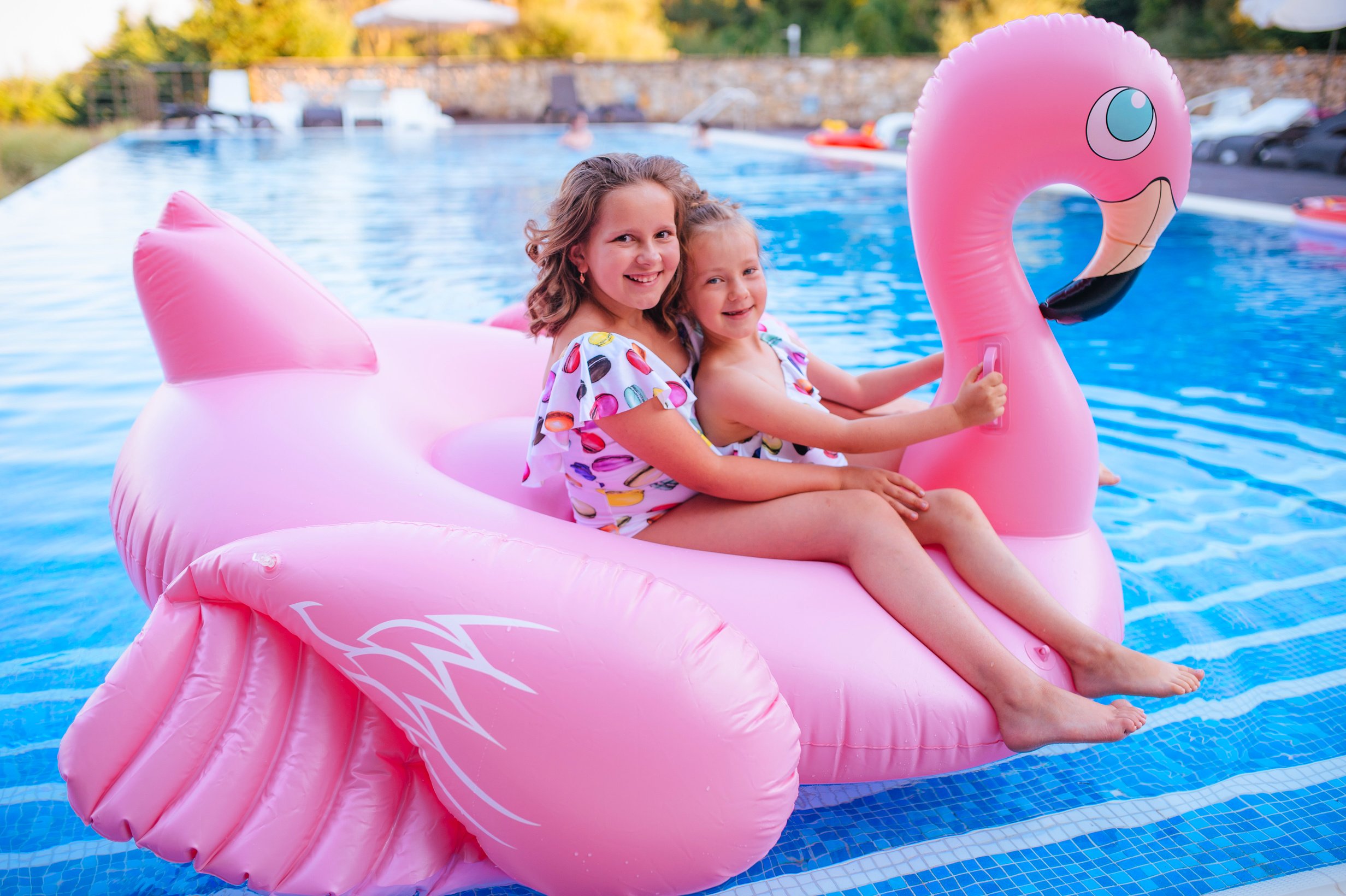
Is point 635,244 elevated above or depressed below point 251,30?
below

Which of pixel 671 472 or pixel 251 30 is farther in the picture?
pixel 251 30

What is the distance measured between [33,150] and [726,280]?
12288 mm

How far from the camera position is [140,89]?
16.8 m

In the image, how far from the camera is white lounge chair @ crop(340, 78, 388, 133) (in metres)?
16.7

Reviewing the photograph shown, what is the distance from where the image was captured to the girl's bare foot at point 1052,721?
1.53 metres

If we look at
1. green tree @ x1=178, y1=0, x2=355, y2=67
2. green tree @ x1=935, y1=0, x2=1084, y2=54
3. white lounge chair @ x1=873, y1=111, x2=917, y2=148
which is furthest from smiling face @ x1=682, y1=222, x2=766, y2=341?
green tree @ x1=178, y1=0, x2=355, y2=67

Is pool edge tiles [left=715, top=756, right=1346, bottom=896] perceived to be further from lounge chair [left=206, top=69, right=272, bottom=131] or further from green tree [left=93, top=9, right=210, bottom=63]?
green tree [left=93, top=9, right=210, bottom=63]

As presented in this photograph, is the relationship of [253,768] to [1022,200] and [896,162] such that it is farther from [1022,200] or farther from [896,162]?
[896,162]

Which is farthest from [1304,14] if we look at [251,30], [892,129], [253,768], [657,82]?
[251,30]

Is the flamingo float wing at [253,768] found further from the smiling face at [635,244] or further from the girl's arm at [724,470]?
the smiling face at [635,244]

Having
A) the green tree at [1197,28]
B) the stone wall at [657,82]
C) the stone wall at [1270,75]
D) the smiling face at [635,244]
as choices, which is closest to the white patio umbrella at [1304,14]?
the stone wall at [1270,75]

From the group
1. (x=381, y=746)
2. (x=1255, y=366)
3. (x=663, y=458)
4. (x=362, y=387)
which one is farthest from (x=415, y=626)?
(x=1255, y=366)

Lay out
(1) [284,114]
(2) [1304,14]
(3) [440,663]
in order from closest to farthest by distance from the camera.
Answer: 1. (3) [440,663]
2. (2) [1304,14]
3. (1) [284,114]

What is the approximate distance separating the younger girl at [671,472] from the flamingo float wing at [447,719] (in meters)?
0.35
